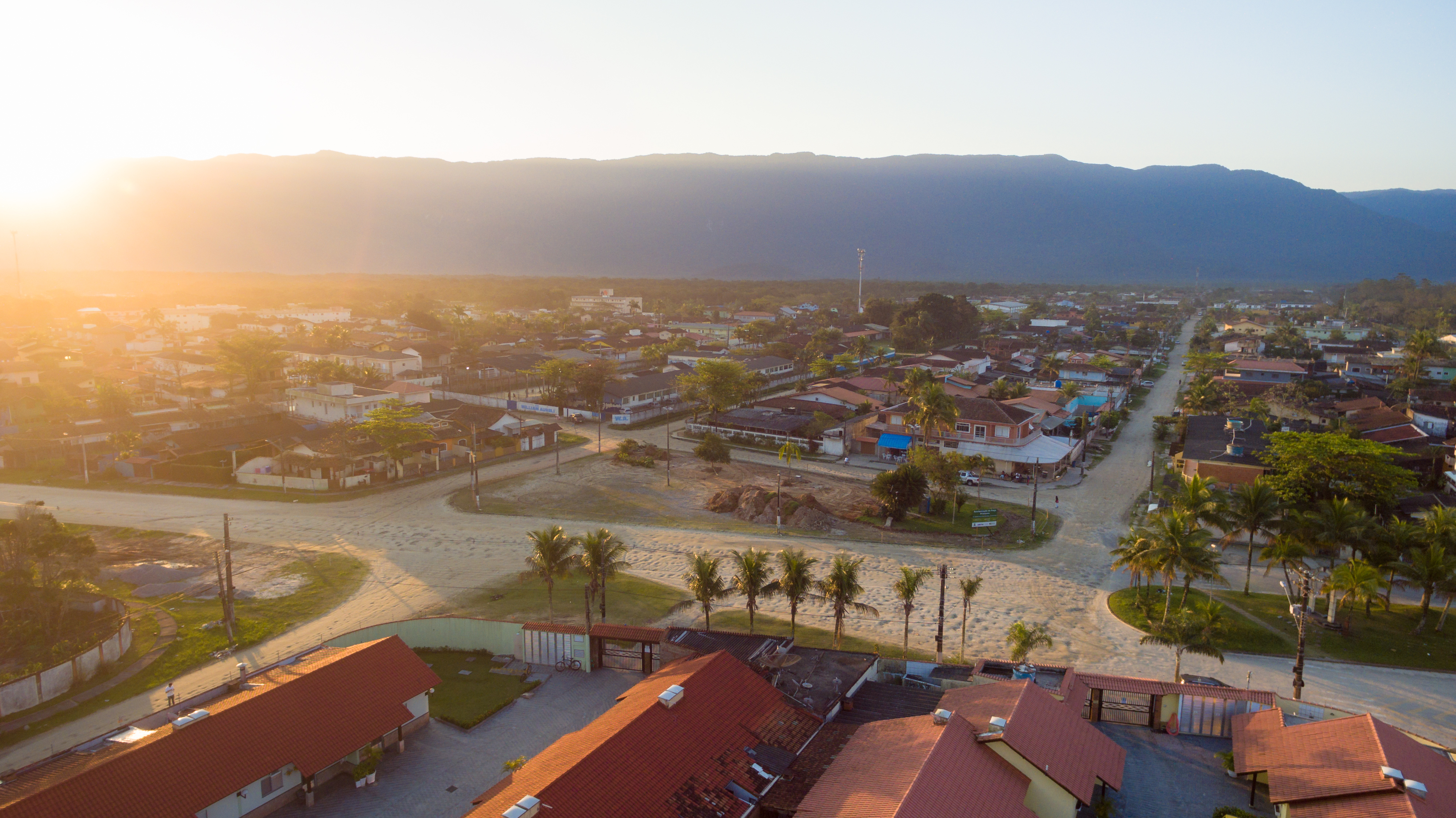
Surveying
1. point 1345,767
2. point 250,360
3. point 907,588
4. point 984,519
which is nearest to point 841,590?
point 907,588

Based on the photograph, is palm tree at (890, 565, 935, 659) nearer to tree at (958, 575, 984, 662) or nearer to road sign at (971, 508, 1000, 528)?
tree at (958, 575, 984, 662)

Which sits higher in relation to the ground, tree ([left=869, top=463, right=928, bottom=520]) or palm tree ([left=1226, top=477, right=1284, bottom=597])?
palm tree ([left=1226, top=477, right=1284, bottom=597])

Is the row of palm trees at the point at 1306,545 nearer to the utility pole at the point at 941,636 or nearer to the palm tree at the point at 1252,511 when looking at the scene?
the palm tree at the point at 1252,511

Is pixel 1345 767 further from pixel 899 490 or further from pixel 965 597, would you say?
pixel 899 490

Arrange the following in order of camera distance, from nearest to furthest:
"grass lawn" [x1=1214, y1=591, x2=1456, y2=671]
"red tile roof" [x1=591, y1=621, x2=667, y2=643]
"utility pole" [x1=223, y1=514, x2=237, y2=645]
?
"red tile roof" [x1=591, y1=621, x2=667, y2=643] → "grass lawn" [x1=1214, y1=591, x2=1456, y2=671] → "utility pole" [x1=223, y1=514, x2=237, y2=645]

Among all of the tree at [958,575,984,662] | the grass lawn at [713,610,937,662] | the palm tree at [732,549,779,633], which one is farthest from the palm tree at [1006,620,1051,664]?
the palm tree at [732,549,779,633]
